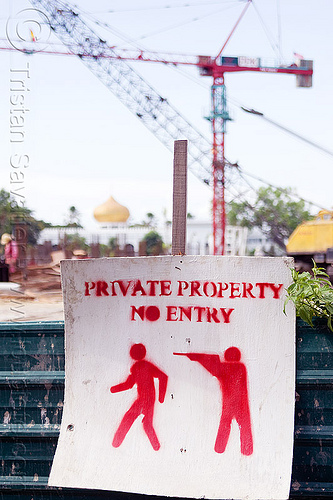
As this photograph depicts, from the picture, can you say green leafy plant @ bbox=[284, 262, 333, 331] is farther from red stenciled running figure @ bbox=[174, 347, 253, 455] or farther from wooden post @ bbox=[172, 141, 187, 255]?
wooden post @ bbox=[172, 141, 187, 255]

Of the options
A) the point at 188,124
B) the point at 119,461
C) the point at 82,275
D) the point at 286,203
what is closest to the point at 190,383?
the point at 119,461

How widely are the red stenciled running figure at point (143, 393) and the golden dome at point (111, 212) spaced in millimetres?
59929

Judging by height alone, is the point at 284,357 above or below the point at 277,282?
below

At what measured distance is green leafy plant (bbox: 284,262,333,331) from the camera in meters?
3.38

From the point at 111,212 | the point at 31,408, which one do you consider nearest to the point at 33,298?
the point at 31,408

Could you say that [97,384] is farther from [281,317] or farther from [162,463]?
[281,317]

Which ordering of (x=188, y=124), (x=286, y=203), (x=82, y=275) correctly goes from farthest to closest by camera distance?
(x=286, y=203), (x=188, y=124), (x=82, y=275)

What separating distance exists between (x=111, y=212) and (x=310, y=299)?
198 feet

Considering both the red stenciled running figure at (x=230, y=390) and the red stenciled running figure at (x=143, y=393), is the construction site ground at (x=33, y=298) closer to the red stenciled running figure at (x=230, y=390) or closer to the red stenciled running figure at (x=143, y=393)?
the red stenciled running figure at (x=143, y=393)

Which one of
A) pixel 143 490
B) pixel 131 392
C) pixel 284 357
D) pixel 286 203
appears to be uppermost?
pixel 286 203

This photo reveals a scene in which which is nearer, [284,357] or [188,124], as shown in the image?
[284,357]

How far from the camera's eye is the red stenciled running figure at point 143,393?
3451 mm

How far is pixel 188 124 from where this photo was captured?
165 feet

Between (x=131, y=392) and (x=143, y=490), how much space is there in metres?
0.53
